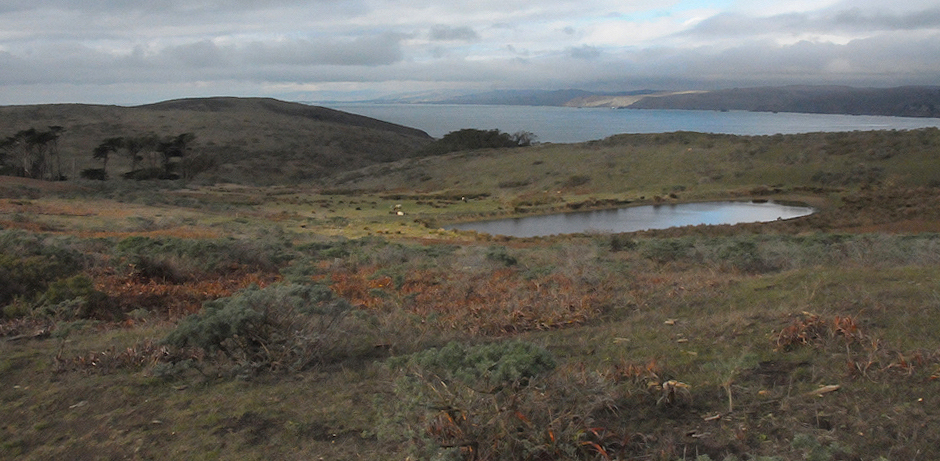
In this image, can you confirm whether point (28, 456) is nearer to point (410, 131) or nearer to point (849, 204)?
point (849, 204)

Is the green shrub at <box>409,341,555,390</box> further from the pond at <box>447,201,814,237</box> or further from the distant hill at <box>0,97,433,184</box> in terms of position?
the distant hill at <box>0,97,433,184</box>

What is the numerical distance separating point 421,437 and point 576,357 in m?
2.36

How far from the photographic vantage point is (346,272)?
12117 mm

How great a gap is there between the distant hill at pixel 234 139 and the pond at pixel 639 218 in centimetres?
5005

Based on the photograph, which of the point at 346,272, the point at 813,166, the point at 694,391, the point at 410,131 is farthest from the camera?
the point at 410,131

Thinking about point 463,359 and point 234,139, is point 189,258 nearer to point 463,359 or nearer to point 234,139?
point 463,359

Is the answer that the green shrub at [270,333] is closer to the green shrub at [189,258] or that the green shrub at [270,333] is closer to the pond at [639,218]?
the green shrub at [189,258]

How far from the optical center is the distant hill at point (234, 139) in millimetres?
85750

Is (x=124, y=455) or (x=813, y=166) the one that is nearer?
(x=124, y=455)

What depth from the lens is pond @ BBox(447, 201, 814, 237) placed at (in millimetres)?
34531

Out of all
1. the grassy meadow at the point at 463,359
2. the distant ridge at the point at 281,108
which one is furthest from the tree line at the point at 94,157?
the grassy meadow at the point at 463,359

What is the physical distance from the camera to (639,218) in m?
37.9

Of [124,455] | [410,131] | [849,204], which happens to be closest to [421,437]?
[124,455]

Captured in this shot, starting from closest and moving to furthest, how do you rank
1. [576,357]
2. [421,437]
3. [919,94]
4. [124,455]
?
[421,437]
[124,455]
[576,357]
[919,94]
